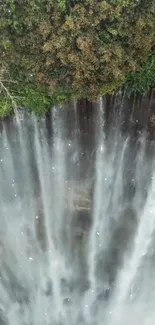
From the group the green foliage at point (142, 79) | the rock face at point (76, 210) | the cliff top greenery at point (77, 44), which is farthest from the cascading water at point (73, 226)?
the cliff top greenery at point (77, 44)

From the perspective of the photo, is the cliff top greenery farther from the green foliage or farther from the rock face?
the rock face

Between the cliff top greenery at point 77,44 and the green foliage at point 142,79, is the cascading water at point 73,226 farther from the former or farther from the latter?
the cliff top greenery at point 77,44

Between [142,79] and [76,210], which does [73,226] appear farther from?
[142,79]

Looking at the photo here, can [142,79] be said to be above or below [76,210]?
above

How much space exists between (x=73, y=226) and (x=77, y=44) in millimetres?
3936

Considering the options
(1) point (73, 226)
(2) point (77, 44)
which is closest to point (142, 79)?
(2) point (77, 44)

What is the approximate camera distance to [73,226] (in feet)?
29.5

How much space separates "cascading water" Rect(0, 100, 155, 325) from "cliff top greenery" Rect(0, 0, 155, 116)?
2.98 ft

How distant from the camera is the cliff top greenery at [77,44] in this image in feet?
20.5

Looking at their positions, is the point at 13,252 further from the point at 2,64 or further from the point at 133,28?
the point at 133,28

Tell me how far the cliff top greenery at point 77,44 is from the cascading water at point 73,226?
0.91 metres

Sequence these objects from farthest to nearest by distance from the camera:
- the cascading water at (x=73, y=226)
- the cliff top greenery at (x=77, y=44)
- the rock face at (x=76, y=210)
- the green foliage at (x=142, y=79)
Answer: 1. the rock face at (x=76, y=210)
2. the cascading water at (x=73, y=226)
3. the green foliage at (x=142, y=79)
4. the cliff top greenery at (x=77, y=44)

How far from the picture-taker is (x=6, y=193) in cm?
872

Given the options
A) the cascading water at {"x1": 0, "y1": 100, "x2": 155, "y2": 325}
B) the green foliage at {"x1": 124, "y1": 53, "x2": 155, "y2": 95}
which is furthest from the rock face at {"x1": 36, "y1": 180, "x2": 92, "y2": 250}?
the green foliage at {"x1": 124, "y1": 53, "x2": 155, "y2": 95}
